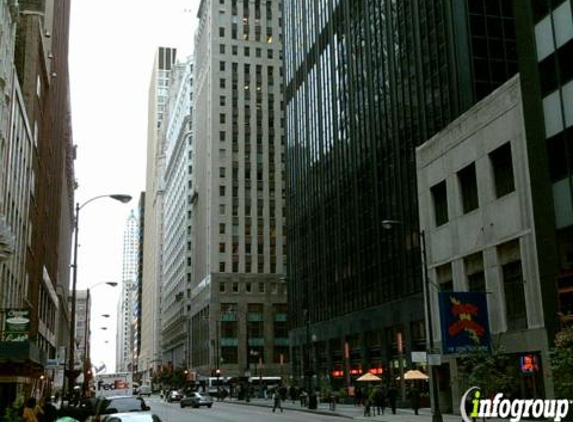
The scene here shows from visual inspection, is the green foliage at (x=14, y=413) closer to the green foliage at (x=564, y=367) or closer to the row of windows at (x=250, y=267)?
the green foliage at (x=564, y=367)

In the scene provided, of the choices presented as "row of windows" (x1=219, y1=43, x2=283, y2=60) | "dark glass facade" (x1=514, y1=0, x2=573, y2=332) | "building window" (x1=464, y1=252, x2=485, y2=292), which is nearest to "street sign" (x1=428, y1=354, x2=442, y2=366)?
"dark glass facade" (x1=514, y1=0, x2=573, y2=332)

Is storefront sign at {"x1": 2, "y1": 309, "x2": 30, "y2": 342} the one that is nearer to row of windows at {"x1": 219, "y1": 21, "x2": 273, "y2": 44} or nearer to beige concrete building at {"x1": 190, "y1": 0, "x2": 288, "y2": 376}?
beige concrete building at {"x1": 190, "y1": 0, "x2": 288, "y2": 376}

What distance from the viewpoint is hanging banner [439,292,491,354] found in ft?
118

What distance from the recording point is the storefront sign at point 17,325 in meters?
28.5

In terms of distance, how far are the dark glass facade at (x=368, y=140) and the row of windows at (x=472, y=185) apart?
1038 cm

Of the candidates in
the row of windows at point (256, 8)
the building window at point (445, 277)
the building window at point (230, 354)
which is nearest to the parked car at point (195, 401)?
the building window at point (445, 277)

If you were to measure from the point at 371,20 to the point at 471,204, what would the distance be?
34.4 m

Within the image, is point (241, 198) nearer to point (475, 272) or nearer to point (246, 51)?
point (246, 51)

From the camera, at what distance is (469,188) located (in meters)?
42.0

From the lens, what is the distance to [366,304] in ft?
227

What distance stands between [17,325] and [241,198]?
107m

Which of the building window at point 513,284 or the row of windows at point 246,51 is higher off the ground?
the row of windows at point 246,51

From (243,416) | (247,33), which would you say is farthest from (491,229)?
(247,33)

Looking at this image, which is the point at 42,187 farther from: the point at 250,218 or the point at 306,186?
the point at 250,218
